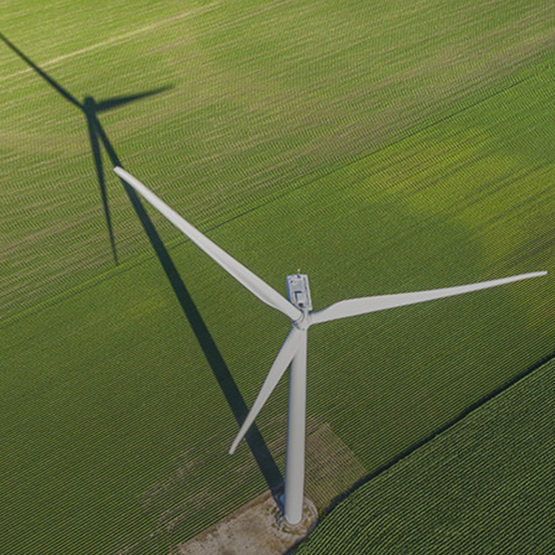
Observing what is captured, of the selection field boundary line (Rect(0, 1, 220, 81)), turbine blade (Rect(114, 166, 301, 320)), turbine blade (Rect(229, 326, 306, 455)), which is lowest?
turbine blade (Rect(229, 326, 306, 455))


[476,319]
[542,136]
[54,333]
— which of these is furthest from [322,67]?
[54,333]

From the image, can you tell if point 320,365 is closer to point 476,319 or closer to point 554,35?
point 476,319

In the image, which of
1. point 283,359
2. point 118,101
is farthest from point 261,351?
point 118,101

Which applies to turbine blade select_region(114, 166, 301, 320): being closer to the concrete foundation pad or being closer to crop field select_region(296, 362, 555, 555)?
the concrete foundation pad

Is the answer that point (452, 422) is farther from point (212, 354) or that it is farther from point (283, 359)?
point (283, 359)

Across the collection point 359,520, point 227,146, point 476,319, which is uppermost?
point 227,146

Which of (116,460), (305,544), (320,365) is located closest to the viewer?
(305,544)

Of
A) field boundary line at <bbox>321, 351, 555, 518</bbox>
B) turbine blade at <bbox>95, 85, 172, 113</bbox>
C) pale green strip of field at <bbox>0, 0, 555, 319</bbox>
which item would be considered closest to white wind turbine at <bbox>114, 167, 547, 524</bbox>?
field boundary line at <bbox>321, 351, 555, 518</bbox>
